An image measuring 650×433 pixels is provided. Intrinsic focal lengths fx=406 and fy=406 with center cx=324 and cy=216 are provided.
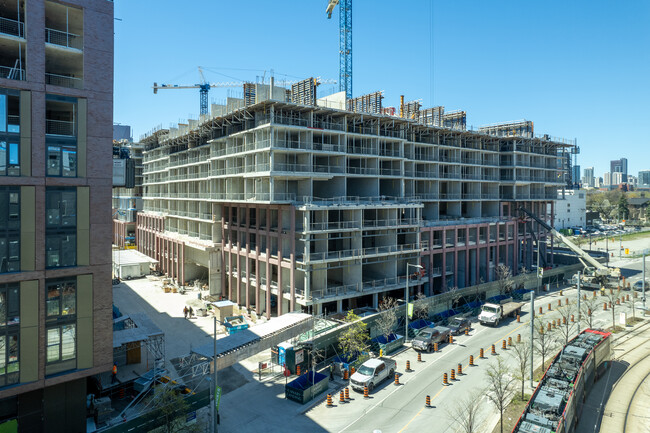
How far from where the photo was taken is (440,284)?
5969 centimetres

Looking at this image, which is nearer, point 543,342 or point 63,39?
point 63,39

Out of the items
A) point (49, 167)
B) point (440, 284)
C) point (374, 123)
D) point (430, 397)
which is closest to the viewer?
point (49, 167)

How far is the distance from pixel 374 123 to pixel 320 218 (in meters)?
15.9

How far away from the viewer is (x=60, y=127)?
24.7 metres

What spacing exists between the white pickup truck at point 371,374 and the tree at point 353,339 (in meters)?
2.15

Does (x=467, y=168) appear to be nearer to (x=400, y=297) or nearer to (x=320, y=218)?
(x=400, y=297)

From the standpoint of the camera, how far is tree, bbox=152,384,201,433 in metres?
21.4

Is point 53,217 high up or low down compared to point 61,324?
up

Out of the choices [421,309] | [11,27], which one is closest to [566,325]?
[421,309]

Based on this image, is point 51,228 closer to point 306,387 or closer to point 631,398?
point 306,387

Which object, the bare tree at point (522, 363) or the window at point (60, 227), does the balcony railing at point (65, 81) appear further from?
the bare tree at point (522, 363)

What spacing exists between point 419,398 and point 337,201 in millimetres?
24812

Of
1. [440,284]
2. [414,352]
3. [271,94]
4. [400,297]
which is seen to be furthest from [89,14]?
[440,284]

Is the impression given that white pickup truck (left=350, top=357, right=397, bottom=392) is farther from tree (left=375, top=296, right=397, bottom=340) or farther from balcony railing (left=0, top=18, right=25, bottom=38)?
balcony railing (left=0, top=18, right=25, bottom=38)
